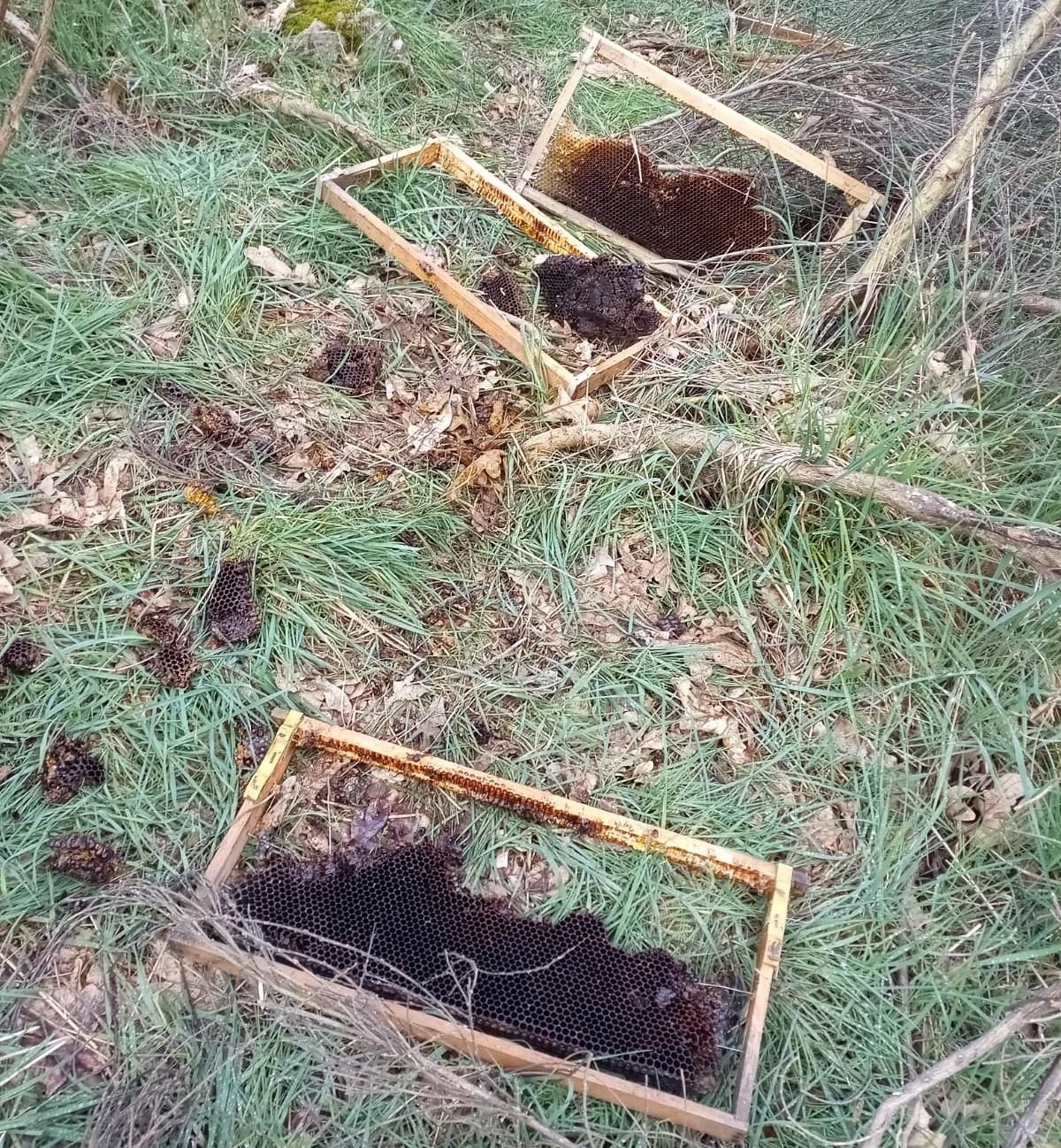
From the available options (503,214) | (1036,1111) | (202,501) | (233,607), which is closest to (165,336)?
(202,501)

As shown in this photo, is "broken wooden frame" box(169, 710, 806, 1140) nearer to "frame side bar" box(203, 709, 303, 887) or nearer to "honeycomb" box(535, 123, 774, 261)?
"frame side bar" box(203, 709, 303, 887)

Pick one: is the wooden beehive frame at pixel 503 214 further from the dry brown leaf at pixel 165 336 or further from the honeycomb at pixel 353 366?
the dry brown leaf at pixel 165 336

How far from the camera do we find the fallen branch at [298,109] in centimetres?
463

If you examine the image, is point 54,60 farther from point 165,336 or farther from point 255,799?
point 255,799

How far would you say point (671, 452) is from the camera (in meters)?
3.45

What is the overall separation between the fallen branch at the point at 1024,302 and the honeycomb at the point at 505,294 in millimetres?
1996

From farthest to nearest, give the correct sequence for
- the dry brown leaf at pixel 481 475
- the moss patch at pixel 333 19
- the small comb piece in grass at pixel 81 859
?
the moss patch at pixel 333 19
the dry brown leaf at pixel 481 475
the small comb piece in grass at pixel 81 859

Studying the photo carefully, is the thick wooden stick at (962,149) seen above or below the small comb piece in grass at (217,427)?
above

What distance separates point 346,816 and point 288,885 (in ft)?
1.08

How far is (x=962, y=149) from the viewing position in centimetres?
357

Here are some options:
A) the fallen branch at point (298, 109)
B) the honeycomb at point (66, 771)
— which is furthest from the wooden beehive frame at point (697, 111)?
the honeycomb at point (66, 771)

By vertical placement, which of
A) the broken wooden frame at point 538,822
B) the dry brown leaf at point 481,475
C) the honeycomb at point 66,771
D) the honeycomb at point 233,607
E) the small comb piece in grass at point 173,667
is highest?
the dry brown leaf at point 481,475

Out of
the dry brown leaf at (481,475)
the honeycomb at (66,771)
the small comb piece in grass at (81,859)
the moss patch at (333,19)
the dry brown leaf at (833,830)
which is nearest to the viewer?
the small comb piece in grass at (81,859)

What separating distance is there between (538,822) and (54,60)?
4656mm
